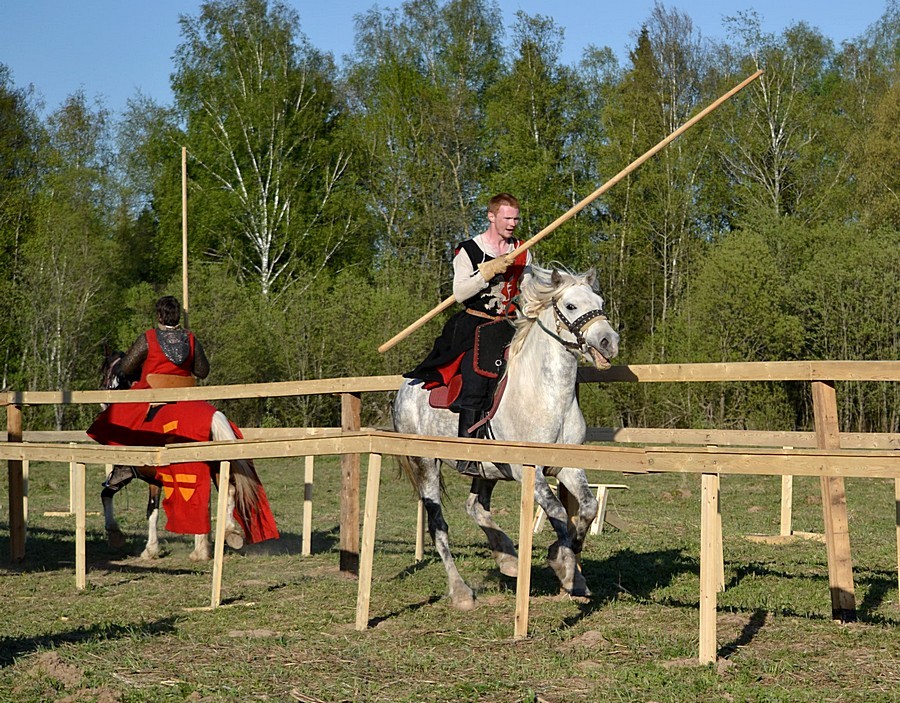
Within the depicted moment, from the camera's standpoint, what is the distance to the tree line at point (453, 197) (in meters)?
33.5

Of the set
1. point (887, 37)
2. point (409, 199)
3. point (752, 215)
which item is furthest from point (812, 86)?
point (409, 199)

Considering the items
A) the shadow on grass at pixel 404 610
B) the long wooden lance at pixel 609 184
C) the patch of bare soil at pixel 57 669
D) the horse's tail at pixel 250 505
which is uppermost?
the long wooden lance at pixel 609 184

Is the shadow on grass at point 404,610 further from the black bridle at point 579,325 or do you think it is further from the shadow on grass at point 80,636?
the black bridle at point 579,325

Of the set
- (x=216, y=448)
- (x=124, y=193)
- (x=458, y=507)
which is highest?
(x=124, y=193)

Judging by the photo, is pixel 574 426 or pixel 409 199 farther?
pixel 409 199

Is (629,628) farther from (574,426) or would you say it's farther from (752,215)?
(752,215)

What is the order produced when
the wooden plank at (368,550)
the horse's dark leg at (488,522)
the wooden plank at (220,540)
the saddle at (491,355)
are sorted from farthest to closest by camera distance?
1. the horse's dark leg at (488,522)
2. the saddle at (491,355)
3. the wooden plank at (220,540)
4. the wooden plank at (368,550)

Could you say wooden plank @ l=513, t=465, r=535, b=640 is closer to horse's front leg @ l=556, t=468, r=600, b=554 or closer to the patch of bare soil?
horse's front leg @ l=556, t=468, r=600, b=554

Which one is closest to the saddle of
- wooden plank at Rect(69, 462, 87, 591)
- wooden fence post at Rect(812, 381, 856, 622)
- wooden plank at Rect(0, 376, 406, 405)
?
wooden plank at Rect(0, 376, 406, 405)

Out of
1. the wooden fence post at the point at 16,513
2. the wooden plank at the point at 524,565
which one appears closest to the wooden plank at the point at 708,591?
the wooden plank at the point at 524,565

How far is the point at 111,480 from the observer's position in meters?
11.6

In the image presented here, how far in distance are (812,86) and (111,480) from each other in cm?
3484

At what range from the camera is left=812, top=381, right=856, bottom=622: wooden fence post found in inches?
277

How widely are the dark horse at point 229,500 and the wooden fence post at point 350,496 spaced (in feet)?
2.48
